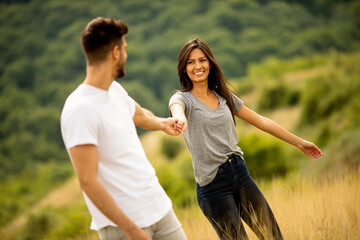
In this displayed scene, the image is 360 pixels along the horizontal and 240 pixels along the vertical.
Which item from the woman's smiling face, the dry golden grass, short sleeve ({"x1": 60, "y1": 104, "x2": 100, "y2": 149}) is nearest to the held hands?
the dry golden grass

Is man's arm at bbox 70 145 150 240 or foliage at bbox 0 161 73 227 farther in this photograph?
foliage at bbox 0 161 73 227

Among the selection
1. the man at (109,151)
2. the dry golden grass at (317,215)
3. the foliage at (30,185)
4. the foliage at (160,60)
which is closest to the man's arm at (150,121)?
the man at (109,151)

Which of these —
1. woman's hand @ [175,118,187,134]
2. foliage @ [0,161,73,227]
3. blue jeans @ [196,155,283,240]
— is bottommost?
foliage @ [0,161,73,227]

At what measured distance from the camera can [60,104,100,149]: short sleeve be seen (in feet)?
5.98

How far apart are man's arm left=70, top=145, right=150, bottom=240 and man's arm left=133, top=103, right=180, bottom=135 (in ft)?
2.08

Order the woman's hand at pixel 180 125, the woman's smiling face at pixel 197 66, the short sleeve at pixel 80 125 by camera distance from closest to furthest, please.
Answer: the short sleeve at pixel 80 125, the woman's hand at pixel 180 125, the woman's smiling face at pixel 197 66

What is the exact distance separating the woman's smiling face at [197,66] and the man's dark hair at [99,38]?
1252mm

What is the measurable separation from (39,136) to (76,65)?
28.3 meters

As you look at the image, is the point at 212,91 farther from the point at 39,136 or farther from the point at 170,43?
the point at 170,43

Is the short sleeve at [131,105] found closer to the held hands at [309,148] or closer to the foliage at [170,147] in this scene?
the held hands at [309,148]

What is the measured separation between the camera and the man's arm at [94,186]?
1830 millimetres

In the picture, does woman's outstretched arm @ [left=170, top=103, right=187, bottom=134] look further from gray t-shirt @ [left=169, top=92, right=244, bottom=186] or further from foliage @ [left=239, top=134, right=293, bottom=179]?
foliage @ [left=239, top=134, right=293, bottom=179]

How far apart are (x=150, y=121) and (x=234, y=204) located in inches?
38.6

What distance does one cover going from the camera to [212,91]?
132 inches
